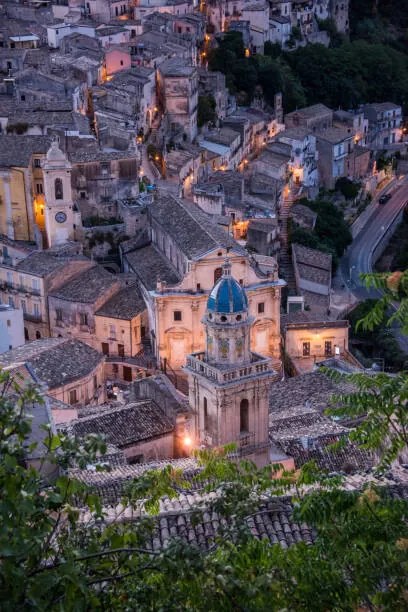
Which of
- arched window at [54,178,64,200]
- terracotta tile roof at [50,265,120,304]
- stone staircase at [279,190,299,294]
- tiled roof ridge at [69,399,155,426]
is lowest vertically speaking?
stone staircase at [279,190,299,294]

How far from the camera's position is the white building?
3406cm

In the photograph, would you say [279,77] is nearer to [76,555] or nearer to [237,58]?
[237,58]

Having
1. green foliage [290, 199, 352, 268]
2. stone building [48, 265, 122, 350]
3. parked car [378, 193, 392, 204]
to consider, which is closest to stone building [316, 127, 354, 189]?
parked car [378, 193, 392, 204]

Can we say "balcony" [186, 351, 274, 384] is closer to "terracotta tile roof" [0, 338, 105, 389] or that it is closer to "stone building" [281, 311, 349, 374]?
"terracotta tile roof" [0, 338, 105, 389]

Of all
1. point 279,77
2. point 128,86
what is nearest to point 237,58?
point 279,77

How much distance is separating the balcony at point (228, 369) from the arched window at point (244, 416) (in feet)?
2.30

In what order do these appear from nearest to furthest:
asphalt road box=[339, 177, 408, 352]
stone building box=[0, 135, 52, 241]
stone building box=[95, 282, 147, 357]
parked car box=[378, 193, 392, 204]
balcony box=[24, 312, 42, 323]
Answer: stone building box=[95, 282, 147, 357] → balcony box=[24, 312, 42, 323] → stone building box=[0, 135, 52, 241] → asphalt road box=[339, 177, 408, 352] → parked car box=[378, 193, 392, 204]

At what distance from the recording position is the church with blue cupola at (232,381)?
24438 millimetres

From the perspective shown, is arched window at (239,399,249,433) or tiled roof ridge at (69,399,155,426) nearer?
arched window at (239,399,249,433)

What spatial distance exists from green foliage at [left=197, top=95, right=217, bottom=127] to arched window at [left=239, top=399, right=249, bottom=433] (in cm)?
3475

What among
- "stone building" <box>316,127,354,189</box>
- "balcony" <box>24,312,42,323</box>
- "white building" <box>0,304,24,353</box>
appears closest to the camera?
"white building" <box>0,304,24,353</box>

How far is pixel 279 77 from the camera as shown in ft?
219

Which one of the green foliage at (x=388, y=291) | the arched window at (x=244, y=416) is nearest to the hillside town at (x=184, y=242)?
the arched window at (x=244, y=416)

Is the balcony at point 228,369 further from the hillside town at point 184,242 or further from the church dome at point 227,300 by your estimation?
the church dome at point 227,300
